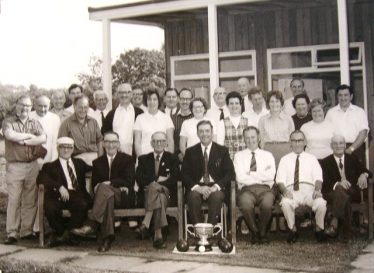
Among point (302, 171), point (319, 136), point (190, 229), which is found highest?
point (319, 136)

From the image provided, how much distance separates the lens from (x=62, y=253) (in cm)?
484

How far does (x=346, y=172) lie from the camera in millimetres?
5094

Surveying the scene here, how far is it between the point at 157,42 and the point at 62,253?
740cm

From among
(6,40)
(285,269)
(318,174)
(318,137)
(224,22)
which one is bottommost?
(285,269)

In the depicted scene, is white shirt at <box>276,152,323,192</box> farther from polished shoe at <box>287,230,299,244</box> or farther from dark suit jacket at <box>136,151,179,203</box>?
dark suit jacket at <box>136,151,179,203</box>

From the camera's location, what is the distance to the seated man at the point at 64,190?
513 centimetres

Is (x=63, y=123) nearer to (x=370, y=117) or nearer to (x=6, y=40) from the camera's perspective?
(x=6, y=40)

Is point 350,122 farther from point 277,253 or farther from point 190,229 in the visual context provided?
point 190,229

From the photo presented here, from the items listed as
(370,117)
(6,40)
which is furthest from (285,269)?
(370,117)

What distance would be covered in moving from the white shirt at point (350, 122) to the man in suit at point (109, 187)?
2.02 metres

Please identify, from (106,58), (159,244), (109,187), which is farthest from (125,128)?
(106,58)

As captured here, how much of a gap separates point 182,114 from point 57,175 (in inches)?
53.7

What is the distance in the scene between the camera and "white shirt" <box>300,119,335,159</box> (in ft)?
17.5

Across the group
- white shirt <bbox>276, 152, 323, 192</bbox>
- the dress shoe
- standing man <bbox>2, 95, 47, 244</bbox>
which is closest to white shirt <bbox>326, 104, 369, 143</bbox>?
white shirt <bbox>276, 152, 323, 192</bbox>
